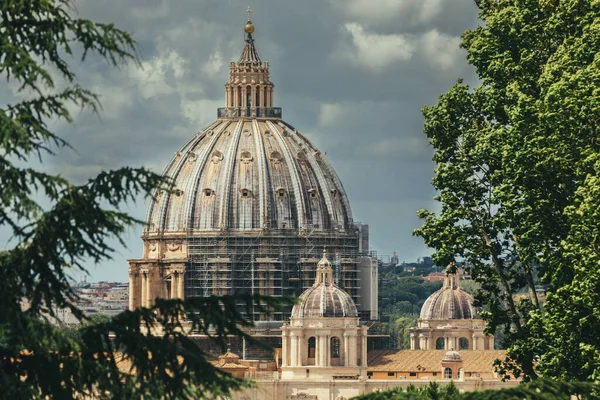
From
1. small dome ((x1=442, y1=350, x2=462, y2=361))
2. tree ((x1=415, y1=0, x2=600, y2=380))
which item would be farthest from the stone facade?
tree ((x1=415, y1=0, x2=600, y2=380))

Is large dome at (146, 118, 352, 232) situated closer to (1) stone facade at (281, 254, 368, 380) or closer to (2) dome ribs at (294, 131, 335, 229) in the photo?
(2) dome ribs at (294, 131, 335, 229)

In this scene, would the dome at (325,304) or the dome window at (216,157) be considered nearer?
the dome at (325,304)

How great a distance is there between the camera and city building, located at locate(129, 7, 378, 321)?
133125 mm

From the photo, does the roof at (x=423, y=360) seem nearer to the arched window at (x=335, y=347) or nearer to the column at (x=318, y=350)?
the arched window at (x=335, y=347)

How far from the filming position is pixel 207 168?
138 meters

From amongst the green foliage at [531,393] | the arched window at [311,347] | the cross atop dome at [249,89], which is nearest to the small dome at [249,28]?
the cross atop dome at [249,89]

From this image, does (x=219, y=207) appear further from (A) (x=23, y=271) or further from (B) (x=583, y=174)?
(A) (x=23, y=271)

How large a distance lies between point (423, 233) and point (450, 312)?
100.0 metres

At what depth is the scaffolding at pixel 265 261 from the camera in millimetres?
131500

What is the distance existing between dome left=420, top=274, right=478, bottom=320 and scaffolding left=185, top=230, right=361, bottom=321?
6045 mm

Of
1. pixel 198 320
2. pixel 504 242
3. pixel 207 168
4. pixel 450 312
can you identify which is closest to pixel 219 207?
pixel 207 168

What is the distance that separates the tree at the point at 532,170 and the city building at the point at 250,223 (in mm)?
97707

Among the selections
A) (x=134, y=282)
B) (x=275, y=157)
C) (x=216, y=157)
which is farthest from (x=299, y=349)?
(x=134, y=282)

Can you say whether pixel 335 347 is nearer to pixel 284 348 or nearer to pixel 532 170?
pixel 284 348
